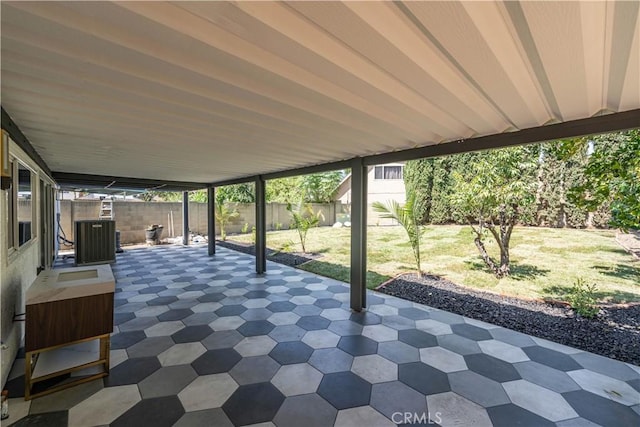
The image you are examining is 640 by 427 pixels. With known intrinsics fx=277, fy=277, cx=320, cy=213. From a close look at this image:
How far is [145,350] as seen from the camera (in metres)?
2.96

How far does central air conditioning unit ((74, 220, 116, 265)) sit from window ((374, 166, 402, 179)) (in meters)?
13.6

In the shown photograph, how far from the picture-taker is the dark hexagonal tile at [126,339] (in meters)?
3.05

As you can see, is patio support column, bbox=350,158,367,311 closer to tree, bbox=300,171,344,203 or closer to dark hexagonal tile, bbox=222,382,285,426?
dark hexagonal tile, bbox=222,382,285,426

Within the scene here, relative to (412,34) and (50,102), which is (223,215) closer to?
(50,102)

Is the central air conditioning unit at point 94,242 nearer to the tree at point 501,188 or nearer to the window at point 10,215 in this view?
the window at point 10,215

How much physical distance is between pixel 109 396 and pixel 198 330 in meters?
1.22

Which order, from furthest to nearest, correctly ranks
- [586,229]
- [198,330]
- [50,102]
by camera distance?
[586,229], [198,330], [50,102]

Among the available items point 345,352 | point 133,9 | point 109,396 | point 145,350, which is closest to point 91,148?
point 145,350

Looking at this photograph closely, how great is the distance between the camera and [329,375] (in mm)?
2564

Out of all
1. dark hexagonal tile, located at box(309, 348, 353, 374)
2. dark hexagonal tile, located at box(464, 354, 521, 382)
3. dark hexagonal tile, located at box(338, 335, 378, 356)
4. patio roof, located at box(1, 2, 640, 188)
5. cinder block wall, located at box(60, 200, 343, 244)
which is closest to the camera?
patio roof, located at box(1, 2, 640, 188)

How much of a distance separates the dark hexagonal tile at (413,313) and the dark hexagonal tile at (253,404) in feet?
7.49

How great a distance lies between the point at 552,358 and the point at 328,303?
2.76 m

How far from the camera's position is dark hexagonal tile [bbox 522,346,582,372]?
2703 millimetres

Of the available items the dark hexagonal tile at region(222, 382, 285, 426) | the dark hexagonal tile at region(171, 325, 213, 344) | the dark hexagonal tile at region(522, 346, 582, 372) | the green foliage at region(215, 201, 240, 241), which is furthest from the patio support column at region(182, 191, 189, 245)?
the dark hexagonal tile at region(522, 346, 582, 372)
